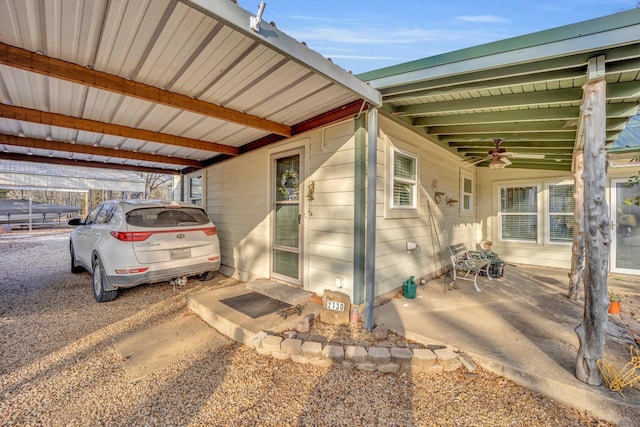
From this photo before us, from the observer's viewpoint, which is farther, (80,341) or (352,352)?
(80,341)

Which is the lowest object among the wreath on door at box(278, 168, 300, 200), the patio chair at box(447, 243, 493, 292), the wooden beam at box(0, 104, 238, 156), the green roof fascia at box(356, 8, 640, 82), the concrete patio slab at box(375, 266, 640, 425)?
the concrete patio slab at box(375, 266, 640, 425)

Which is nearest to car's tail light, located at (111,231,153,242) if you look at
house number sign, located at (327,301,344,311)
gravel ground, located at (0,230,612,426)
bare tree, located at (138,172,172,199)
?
gravel ground, located at (0,230,612,426)

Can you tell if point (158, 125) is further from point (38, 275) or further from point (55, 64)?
point (38, 275)

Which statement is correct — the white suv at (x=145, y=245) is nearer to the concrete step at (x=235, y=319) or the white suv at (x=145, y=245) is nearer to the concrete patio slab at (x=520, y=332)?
the concrete step at (x=235, y=319)

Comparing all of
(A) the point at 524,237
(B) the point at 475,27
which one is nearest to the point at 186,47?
(B) the point at 475,27

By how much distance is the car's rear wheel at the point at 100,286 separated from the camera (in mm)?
4027

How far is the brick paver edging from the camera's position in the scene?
→ 7.87 feet

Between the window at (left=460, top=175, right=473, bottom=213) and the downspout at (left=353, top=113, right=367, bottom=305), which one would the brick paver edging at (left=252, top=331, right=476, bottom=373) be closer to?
the downspout at (left=353, top=113, right=367, bottom=305)

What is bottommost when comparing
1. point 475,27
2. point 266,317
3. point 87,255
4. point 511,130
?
point 266,317

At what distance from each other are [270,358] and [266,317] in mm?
624

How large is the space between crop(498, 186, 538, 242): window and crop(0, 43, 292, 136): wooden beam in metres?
6.63

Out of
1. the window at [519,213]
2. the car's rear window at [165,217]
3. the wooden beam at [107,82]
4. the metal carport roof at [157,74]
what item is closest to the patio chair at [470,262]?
the window at [519,213]

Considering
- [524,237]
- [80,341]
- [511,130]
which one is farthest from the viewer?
[524,237]

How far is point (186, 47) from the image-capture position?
216 cm
